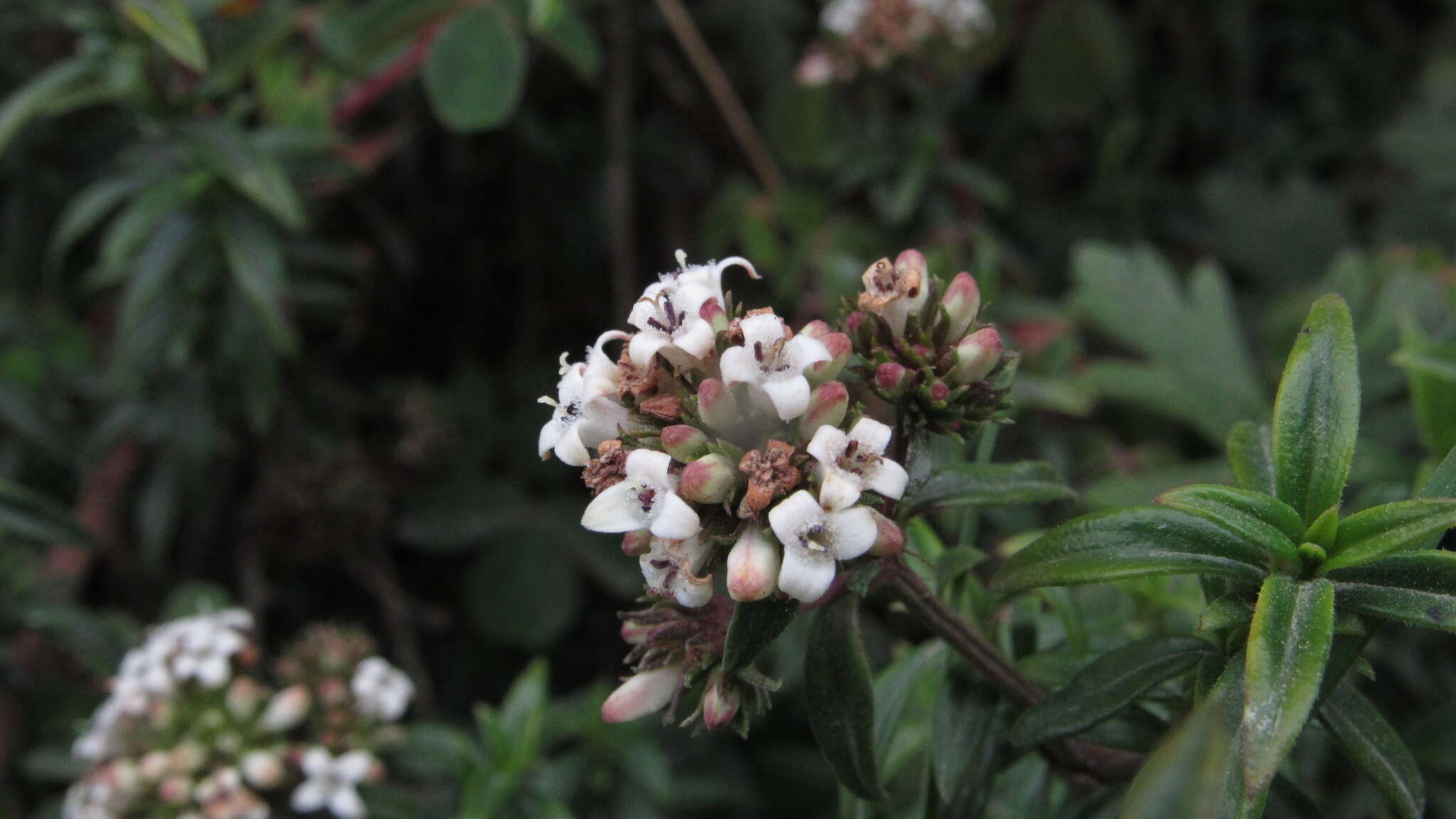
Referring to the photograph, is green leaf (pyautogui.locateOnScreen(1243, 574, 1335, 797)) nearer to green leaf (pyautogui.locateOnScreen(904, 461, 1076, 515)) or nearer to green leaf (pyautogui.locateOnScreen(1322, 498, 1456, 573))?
green leaf (pyautogui.locateOnScreen(1322, 498, 1456, 573))

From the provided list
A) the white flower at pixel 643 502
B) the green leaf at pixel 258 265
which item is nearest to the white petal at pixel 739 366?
the white flower at pixel 643 502

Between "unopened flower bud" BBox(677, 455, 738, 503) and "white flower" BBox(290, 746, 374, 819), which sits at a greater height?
"unopened flower bud" BBox(677, 455, 738, 503)

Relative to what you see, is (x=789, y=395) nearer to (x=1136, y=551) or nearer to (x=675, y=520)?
(x=675, y=520)

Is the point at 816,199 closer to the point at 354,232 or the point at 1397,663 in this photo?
the point at 354,232

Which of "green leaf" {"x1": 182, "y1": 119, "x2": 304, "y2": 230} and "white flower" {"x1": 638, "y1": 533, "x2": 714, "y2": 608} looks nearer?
"white flower" {"x1": 638, "y1": 533, "x2": 714, "y2": 608}

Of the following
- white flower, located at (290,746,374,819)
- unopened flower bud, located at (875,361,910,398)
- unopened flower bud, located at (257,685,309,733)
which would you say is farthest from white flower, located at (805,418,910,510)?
unopened flower bud, located at (257,685,309,733)

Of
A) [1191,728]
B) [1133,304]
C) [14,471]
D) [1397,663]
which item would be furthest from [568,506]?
[1191,728]

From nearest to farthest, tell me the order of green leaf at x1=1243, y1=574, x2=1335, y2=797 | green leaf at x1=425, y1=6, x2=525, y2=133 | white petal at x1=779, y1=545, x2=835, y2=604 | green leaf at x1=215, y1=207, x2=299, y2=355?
green leaf at x1=1243, y1=574, x2=1335, y2=797 < white petal at x1=779, y1=545, x2=835, y2=604 < green leaf at x1=215, y1=207, x2=299, y2=355 < green leaf at x1=425, y1=6, x2=525, y2=133

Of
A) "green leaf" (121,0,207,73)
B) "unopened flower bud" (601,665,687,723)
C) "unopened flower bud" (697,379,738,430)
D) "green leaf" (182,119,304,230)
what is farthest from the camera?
"green leaf" (182,119,304,230)
